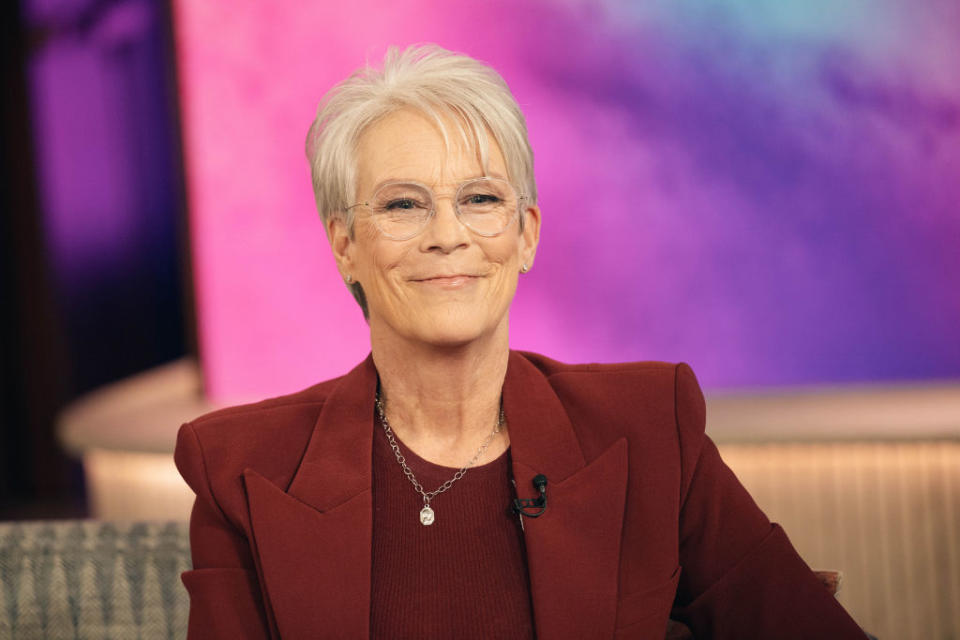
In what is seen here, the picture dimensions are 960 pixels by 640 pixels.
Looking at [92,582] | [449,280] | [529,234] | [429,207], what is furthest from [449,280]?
[92,582]

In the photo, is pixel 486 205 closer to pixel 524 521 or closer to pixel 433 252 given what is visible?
pixel 433 252

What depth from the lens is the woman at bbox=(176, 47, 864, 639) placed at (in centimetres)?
147

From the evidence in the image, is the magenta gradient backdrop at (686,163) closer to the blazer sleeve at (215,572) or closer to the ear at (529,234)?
the ear at (529,234)

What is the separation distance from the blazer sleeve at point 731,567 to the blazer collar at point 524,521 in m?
0.11

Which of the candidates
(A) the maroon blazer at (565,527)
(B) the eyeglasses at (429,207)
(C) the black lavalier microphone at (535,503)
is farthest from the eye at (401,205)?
(C) the black lavalier microphone at (535,503)

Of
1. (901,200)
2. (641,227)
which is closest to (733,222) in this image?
(641,227)

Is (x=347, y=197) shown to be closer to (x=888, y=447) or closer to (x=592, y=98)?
(x=592, y=98)

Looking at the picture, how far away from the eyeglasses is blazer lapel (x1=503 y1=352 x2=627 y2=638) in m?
0.27

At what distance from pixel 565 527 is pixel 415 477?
0.24 meters

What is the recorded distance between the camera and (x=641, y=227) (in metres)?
2.92

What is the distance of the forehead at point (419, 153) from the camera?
1491mm

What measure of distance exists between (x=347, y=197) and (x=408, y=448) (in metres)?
0.39

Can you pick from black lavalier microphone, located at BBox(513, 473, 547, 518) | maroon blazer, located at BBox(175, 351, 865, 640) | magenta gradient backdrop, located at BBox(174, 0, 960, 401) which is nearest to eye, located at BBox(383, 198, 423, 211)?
maroon blazer, located at BBox(175, 351, 865, 640)

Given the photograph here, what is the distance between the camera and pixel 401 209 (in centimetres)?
151
